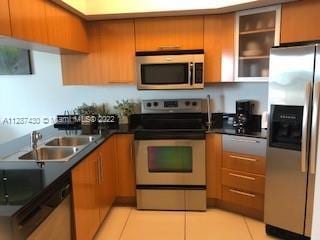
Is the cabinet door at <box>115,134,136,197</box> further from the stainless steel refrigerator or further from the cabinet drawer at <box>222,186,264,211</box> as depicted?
the stainless steel refrigerator

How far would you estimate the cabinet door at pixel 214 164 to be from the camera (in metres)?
3.00

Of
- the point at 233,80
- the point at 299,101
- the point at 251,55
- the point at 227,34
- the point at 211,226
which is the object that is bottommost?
the point at 211,226

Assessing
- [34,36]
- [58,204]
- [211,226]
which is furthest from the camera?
[211,226]

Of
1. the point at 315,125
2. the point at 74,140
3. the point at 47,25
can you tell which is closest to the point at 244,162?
the point at 315,125

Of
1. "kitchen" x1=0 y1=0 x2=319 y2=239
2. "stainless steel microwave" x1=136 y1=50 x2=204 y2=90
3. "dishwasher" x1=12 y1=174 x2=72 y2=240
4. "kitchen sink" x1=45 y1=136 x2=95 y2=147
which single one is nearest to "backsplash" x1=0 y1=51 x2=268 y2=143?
"kitchen" x1=0 y1=0 x2=319 y2=239

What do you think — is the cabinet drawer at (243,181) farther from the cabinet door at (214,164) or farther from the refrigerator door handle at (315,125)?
the refrigerator door handle at (315,125)

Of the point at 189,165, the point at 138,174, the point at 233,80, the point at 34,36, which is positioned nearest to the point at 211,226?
the point at 189,165

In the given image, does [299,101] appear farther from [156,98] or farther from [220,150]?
[156,98]

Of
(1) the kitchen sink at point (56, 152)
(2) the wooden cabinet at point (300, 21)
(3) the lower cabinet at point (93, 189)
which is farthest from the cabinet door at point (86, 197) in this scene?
(2) the wooden cabinet at point (300, 21)

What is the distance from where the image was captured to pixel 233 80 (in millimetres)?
3045

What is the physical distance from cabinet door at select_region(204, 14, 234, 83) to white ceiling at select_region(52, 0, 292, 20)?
12 cm

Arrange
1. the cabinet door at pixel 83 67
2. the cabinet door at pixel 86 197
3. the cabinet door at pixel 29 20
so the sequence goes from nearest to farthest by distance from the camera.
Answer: the cabinet door at pixel 29 20, the cabinet door at pixel 86 197, the cabinet door at pixel 83 67

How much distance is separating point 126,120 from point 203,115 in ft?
3.04

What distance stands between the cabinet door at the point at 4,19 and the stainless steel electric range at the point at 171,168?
163cm
